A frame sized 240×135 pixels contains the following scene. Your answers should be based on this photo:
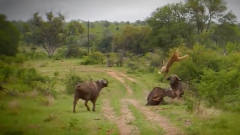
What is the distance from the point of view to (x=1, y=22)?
12.9 ft

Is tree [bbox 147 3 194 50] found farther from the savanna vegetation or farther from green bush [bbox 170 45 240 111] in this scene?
green bush [bbox 170 45 240 111]

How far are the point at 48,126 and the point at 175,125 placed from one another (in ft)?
18.0

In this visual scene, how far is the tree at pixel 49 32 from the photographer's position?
4867mm

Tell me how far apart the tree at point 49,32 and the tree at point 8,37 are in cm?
79

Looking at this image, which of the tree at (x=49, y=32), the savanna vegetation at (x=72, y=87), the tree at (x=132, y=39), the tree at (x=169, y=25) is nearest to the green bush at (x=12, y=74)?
the savanna vegetation at (x=72, y=87)

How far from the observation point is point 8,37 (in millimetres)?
3838

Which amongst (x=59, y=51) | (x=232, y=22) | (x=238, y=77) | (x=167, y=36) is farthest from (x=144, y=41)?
(x=59, y=51)

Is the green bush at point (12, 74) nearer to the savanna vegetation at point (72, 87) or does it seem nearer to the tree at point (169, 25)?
the savanna vegetation at point (72, 87)

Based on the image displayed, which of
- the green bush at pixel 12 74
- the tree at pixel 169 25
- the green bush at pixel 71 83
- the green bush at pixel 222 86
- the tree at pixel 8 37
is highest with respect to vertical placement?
the tree at pixel 169 25

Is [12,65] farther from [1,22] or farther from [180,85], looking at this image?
[180,85]

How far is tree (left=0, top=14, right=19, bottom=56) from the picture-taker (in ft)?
12.6

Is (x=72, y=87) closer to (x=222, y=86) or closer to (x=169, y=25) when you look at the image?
(x=222, y=86)

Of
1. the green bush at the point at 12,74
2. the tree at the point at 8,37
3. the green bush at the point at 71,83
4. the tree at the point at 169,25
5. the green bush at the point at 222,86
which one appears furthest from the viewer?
the tree at the point at 169,25

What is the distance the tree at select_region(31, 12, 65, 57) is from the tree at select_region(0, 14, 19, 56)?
2.59ft
